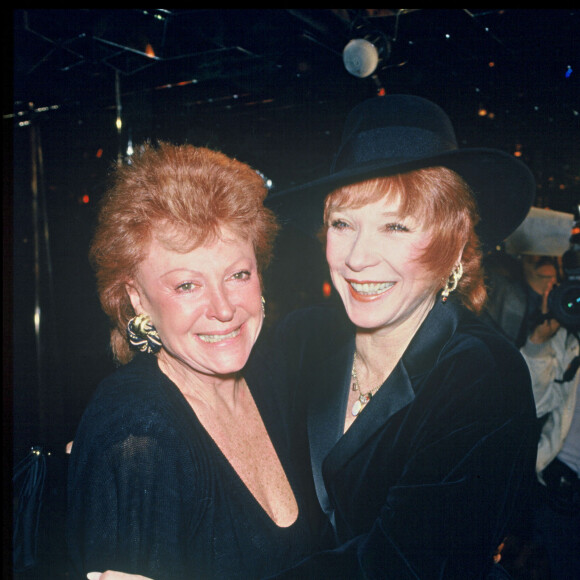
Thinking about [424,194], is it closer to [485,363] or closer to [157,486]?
[485,363]

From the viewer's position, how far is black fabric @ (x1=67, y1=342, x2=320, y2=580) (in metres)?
1.13

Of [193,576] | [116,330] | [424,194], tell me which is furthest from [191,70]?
[193,576]

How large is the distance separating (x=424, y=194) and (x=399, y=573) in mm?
1032

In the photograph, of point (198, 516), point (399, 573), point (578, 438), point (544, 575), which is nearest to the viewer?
point (399, 573)

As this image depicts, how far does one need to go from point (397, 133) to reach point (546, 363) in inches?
52.6

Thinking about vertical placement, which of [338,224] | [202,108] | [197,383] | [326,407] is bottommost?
[326,407]

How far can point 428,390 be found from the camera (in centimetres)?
126

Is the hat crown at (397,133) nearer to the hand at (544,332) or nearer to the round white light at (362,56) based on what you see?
the round white light at (362,56)

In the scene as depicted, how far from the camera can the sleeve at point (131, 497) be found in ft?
3.68

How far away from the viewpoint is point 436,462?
1162 mm

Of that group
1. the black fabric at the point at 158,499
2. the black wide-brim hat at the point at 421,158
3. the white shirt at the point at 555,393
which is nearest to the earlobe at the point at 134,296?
the black fabric at the point at 158,499

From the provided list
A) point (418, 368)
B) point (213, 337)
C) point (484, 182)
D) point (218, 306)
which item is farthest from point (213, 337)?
point (484, 182)

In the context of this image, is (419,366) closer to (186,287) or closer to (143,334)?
(186,287)

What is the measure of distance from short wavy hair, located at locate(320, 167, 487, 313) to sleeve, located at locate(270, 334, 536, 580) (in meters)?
0.32
